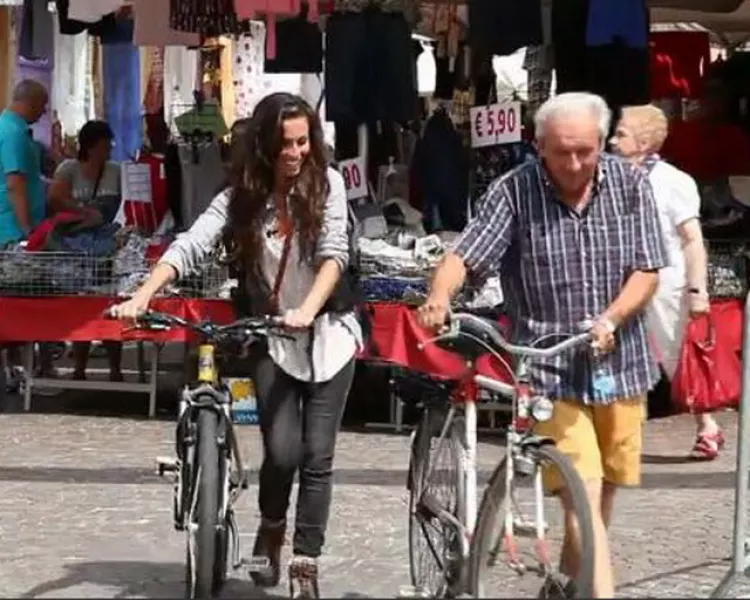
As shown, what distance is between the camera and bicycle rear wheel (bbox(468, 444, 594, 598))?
16.5 ft

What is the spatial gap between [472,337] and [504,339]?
10 cm

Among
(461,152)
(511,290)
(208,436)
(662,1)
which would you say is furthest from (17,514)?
(662,1)

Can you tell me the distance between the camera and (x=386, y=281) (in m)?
10.5

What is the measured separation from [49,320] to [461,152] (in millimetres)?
2690

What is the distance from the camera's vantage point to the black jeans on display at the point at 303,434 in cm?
621

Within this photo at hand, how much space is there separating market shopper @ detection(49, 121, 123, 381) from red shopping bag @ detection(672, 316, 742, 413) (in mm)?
3875

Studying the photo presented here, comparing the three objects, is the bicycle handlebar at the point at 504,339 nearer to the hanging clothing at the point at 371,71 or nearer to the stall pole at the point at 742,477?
the stall pole at the point at 742,477

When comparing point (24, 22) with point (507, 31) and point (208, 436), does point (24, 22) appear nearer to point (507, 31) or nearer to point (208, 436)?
point (507, 31)

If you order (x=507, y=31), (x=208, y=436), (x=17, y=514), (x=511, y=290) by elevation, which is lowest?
(x=17, y=514)

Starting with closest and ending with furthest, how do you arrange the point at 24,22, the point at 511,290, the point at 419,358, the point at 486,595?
the point at 486,595, the point at 511,290, the point at 419,358, the point at 24,22

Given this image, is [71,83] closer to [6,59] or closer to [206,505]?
[6,59]

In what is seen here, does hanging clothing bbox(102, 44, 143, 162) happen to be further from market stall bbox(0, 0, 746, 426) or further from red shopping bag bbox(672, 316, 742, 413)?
red shopping bag bbox(672, 316, 742, 413)

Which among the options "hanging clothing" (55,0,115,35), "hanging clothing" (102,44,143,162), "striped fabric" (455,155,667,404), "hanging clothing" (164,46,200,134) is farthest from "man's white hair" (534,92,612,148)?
"hanging clothing" (102,44,143,162)

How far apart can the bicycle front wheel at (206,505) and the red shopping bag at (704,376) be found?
4407 millimetres
